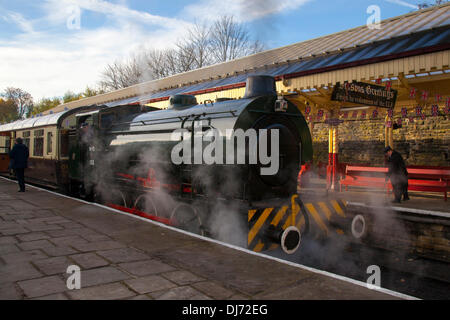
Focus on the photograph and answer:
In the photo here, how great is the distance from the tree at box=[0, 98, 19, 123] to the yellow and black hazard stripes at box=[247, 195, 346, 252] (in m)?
71.2

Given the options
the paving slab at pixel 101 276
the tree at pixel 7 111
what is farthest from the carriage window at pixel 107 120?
the tree at pixel 7 111

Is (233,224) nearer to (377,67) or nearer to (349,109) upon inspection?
(377,67)

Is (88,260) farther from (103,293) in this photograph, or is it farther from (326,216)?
(326,216)

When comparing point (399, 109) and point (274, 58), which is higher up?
point (274, 58)

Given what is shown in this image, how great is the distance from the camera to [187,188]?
5801 millimetres

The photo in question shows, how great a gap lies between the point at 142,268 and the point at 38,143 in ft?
34.9

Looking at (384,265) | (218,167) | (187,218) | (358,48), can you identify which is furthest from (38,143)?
Result: (384,265)

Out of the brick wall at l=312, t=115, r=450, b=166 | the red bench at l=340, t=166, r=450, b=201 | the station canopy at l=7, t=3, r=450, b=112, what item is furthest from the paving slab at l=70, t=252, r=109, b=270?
the brick wall at l=312, t=115, r=450, b=166

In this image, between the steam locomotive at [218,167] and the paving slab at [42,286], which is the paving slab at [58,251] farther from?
the steam locomotive at [218,167]

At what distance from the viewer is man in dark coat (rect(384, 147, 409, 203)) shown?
7.96 m

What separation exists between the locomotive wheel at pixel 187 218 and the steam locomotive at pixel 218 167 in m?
0.02

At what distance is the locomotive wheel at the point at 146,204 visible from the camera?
264 inches
